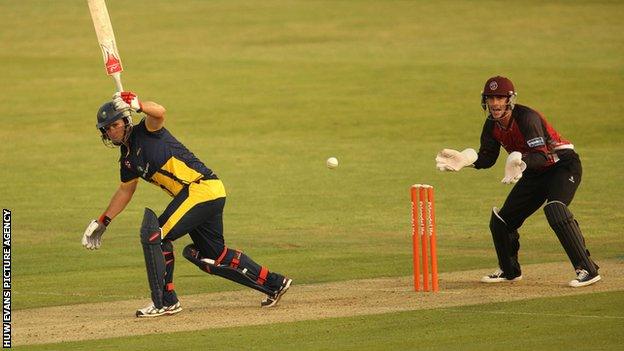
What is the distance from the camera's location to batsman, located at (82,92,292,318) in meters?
11.0

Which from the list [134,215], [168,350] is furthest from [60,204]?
[168,350]

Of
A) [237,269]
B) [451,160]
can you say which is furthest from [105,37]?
[451,160]

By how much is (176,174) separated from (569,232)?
3366 millimetres

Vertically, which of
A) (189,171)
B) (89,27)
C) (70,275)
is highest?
(89,27)

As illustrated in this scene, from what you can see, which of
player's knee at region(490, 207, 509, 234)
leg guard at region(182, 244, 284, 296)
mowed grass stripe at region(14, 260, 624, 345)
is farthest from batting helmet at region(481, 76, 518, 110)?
leg guard at region(182, 244, 284, 296)

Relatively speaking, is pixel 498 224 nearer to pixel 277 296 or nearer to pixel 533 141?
pixel 533 141

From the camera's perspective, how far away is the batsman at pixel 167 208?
1102 centimetres

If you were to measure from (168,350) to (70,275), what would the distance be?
484 cm

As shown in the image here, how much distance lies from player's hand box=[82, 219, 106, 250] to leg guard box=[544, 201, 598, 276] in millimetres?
3749

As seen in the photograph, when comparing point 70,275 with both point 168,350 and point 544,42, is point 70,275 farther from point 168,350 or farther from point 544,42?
point 544,42

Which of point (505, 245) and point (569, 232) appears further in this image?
point (505, 245)

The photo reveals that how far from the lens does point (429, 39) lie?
37938 mm

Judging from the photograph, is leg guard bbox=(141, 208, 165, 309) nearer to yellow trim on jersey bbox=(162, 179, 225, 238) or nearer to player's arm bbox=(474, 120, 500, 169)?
yellow trim on jersey bbox=(162, 179, 225, 238)

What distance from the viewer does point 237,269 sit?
11.5m
